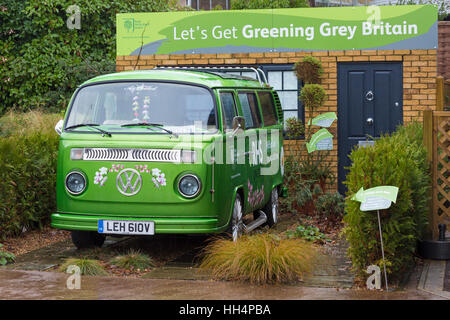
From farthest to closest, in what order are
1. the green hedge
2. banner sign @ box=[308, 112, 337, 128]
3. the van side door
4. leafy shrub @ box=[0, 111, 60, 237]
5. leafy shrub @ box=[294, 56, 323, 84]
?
the green hedge
leafy shrub @ box=[294, 56, 323, 84]
banner sign @ box=[308, 112, 337, 128]
the van side door
leafy shrub @ box=[0, 111, 60, 237]

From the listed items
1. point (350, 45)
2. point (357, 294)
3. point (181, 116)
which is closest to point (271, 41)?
point (350, 45)

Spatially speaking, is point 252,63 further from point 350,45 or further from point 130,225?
point 130,225

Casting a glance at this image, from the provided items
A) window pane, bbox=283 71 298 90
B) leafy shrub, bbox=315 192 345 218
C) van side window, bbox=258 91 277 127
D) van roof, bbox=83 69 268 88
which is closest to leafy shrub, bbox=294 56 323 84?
window pane, bbox=283 71 298 90

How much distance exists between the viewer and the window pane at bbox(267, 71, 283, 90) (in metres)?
13.6

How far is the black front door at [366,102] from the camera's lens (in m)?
13.3

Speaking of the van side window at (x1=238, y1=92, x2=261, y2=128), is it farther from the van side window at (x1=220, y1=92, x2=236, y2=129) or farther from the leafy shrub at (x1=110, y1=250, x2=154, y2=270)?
the leafy shrub at (x1=110, y1=250, x2=154, y2=270)

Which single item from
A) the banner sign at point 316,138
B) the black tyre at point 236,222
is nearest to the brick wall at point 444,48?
the banner sign at point 316,138

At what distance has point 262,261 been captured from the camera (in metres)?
7.24

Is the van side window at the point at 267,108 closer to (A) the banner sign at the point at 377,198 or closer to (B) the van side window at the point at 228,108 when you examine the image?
(B) the van side window at the point at 228,108

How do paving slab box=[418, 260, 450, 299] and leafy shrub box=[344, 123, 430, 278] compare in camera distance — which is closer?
paving slab box=[418, 260, 450, 299]

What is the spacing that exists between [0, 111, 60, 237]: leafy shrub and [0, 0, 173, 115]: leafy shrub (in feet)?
23.0

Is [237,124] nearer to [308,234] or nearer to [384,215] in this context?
[308,234]

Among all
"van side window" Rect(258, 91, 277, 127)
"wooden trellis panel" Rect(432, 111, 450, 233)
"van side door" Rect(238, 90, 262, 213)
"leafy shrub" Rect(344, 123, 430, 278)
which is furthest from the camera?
"van side window" Rect(258, 91, 277, 127)

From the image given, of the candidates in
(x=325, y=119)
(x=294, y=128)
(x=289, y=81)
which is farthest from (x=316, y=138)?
(x=289, y=81)
